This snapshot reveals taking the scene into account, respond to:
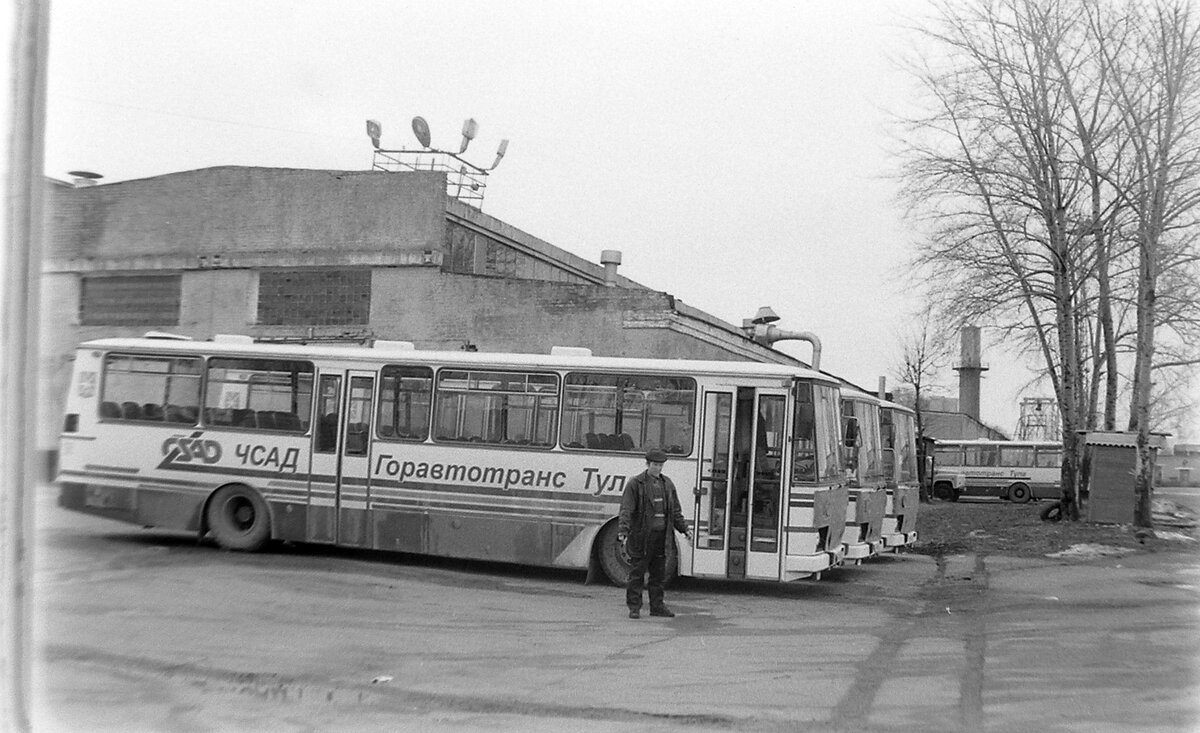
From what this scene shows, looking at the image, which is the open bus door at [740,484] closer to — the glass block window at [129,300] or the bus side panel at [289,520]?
the bus side panel at [289,520]

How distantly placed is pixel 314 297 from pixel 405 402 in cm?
772

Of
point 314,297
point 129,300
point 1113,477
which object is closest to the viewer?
point 129,300

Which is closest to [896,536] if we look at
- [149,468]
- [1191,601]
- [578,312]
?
[1191,601]

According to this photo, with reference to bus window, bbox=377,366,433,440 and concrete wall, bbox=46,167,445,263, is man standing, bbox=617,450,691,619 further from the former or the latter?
concrete wall, bbox=46,167,445,263

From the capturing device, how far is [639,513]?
448 inches

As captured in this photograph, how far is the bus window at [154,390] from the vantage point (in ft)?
49.1

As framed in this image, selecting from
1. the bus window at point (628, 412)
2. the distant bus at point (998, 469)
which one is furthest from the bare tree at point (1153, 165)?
the distant bus at point (998, 469)

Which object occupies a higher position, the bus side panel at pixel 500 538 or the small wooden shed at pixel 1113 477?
the small wooden shed at pixel 1113 477

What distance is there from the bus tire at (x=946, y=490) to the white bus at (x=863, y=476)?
3444 cm

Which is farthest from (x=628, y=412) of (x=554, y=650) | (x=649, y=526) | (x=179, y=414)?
(x=179, y=414)

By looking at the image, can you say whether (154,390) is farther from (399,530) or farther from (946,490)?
(946,490)

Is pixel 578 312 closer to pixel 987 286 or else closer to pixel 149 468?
pixel 987 286

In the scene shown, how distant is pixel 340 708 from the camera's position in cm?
710

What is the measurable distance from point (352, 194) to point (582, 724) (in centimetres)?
1869
